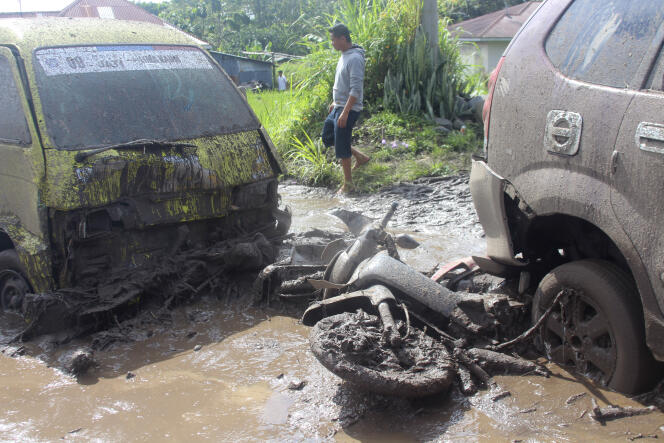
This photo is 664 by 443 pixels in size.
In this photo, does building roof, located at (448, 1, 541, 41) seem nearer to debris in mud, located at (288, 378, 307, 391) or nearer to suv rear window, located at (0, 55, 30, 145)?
A: suv rear window, located at (0, 55, 30, 145)

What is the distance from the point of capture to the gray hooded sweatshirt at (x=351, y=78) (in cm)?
721

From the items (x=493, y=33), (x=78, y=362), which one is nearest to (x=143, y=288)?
(x=78, y=362)

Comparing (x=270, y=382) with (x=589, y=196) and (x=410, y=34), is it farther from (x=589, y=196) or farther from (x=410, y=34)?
(x=410, y=34)

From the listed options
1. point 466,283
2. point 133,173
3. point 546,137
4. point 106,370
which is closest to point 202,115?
point 133,173

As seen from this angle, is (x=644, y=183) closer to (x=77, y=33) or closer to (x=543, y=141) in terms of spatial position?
(x=543, y=141)

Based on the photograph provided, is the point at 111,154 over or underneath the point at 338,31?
underneath

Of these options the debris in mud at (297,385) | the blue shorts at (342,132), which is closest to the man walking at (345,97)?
the blue shorts at (342,132)

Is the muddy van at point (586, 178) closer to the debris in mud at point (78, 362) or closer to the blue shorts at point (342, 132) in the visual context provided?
the debris in mud at point (78, 362)

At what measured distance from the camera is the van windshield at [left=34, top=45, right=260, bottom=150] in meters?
3.96

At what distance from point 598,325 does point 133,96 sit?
3289 mm

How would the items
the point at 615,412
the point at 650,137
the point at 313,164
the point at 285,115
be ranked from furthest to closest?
the point at 285,115
the point at 313,164
the point at 615,412
the point at 650,137

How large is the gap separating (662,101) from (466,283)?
1.75 m

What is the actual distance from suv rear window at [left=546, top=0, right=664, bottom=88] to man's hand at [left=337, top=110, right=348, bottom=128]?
4.27 metres

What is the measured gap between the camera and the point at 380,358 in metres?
3.01
